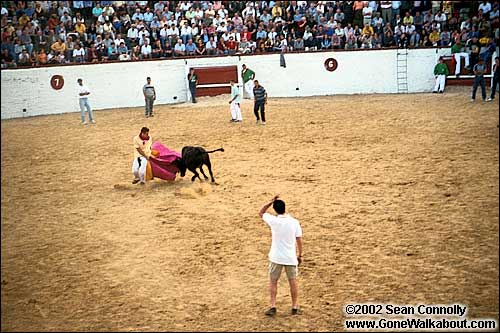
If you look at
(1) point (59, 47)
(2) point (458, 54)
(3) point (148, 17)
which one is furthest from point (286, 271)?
(3) point (148, 17)

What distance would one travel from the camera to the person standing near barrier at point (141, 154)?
14078 mm

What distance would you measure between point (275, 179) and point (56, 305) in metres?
7.15

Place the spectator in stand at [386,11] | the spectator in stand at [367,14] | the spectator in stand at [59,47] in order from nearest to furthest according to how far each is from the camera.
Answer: the spectator in stand at [59,47]
the spectator in stand at [386,11]
the spectator in stand at [367,14]

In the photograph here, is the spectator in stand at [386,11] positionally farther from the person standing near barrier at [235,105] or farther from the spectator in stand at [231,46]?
the person standing near barrier at [235,105]

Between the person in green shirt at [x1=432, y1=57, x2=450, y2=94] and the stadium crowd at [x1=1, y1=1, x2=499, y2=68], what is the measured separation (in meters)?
1.27

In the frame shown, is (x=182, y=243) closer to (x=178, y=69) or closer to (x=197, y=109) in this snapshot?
(x=197, y=109)

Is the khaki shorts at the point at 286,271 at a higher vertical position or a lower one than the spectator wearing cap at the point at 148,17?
lower

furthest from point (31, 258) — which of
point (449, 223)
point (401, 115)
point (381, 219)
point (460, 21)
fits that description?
point (460, 21)

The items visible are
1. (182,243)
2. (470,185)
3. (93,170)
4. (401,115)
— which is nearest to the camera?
(182,243)

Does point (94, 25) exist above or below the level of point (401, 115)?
above

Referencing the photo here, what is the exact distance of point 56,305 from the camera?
8000 mm

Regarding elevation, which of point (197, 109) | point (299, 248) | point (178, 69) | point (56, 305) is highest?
point (178, 69)

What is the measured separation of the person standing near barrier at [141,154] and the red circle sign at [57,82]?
1388 cm

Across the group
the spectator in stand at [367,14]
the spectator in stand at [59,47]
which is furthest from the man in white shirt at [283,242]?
the spectator in stand at [367,14]
